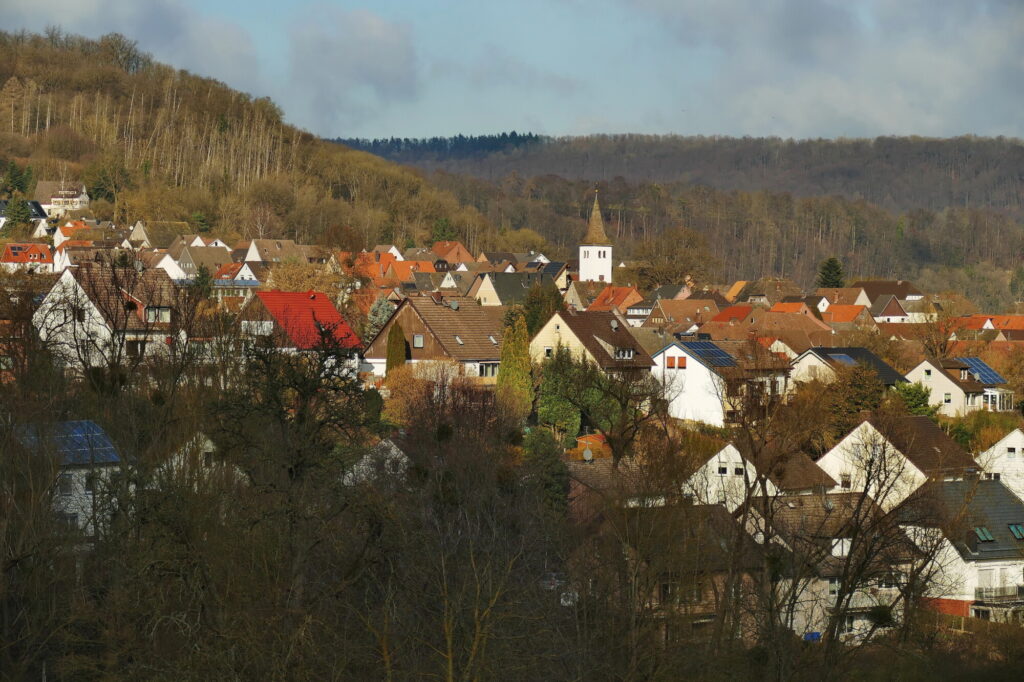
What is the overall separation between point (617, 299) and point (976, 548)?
52.2 m

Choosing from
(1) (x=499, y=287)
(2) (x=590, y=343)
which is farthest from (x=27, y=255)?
(2) (x=590, y=343)

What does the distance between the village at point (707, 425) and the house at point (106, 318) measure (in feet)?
0.52

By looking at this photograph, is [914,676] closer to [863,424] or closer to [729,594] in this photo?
[729,594]

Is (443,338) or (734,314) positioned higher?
(734,314)

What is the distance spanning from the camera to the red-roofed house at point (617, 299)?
8006 centimetres

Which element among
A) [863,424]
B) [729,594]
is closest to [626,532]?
[729,594]

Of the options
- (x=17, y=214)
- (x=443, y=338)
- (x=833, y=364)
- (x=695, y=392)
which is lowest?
(x=695, y=392)

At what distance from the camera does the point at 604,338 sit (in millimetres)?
43625

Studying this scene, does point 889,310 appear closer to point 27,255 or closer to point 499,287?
point 499,287

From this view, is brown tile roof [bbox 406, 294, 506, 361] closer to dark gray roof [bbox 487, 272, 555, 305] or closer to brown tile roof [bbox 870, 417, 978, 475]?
brown tile roof [bbox 870, 417, 978, 475]

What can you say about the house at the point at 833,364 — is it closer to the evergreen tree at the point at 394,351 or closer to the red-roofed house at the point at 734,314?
the evergreen tree at the point at 394,351

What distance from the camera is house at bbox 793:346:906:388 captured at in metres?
42.8

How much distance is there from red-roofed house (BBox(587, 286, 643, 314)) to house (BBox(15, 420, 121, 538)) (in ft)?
182

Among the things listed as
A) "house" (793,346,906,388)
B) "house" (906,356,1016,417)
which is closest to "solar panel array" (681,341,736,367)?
"house" (793,346,906,388)
